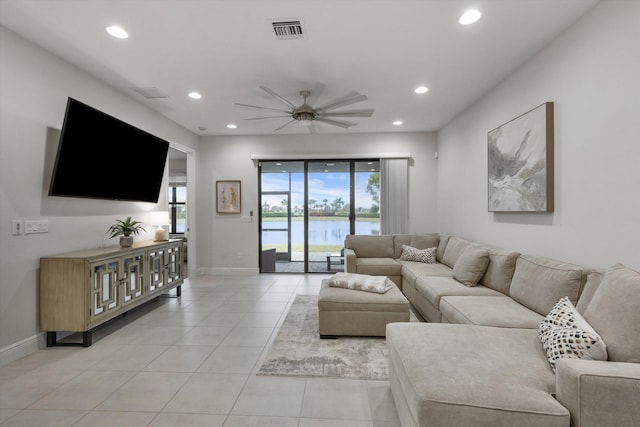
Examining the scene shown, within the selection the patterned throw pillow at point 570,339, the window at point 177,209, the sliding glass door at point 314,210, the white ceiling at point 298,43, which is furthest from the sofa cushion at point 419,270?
the window at point 177,209

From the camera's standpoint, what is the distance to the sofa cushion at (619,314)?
1.43 metres

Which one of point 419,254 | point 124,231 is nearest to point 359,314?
point 419,254

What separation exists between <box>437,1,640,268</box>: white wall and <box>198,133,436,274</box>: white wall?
2.90 meters

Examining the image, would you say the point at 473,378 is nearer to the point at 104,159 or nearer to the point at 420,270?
the point at 420,270

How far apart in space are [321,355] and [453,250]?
8.27 feet

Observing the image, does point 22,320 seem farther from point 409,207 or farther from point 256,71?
point 409,207

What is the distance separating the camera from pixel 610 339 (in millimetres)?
1507

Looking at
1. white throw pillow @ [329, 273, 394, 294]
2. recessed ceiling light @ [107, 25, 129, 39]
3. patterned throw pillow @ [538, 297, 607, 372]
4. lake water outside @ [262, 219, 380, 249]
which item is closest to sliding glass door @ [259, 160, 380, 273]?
lake water outside @ [262, 219, 380, 249]

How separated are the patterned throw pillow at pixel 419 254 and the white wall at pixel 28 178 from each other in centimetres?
420

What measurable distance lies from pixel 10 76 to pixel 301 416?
3.50 metres

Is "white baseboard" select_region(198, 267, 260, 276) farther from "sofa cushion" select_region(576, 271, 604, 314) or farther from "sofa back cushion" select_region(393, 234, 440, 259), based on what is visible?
"sofa cushion" select_region(576, 271, 604, 314)

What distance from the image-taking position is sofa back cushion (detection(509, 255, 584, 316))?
2.20 meters

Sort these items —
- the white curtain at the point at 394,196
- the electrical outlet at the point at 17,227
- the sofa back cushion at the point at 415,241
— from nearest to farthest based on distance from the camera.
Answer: the electrical outlet at the point at 17,227, the sofa back cushion at the point at 415,241, the white curtain at the point at 394,196

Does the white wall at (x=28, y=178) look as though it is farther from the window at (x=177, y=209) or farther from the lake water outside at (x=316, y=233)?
the window at (x=177, y=209)
